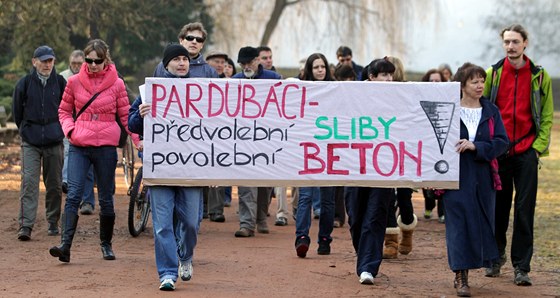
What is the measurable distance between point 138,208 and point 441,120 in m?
4.59

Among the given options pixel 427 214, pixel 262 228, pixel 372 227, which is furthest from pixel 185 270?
pixel 427 214

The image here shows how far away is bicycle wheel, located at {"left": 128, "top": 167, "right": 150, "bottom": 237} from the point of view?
42.4 ft

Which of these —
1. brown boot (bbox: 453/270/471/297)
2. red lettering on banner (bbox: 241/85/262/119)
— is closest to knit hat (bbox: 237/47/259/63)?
red lettering on banner (bbox: 241/85/262/119)

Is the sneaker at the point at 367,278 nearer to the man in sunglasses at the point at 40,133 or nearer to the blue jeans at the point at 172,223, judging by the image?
the blue jeans at the point at 172,223

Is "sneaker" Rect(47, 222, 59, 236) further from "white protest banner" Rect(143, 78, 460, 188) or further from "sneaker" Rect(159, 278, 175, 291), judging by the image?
"sneaker" Rect(159, 278, 175, 291)

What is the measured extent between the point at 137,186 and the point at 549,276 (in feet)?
14.2

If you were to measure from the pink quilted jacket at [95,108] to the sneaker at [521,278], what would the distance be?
356 cm

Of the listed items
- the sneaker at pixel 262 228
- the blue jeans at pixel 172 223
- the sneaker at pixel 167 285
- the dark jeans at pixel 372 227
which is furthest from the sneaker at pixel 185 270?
the sneaker at pixel 262 228

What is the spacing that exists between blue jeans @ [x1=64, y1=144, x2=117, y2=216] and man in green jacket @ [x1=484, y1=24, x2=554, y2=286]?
335 centimetres

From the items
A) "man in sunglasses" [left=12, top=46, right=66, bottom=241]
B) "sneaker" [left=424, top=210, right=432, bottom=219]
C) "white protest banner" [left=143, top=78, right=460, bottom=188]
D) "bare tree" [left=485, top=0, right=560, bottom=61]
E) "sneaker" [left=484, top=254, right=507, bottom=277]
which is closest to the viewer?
"white protest banner" [left=143, top=78, right=460, bottom=188]

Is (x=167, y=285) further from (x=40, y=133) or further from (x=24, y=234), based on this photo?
(x=40, y=133)

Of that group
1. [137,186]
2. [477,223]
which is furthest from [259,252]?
[477,223]

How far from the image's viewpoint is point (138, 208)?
13.3m

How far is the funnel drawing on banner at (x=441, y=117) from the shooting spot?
9742 millimetres
